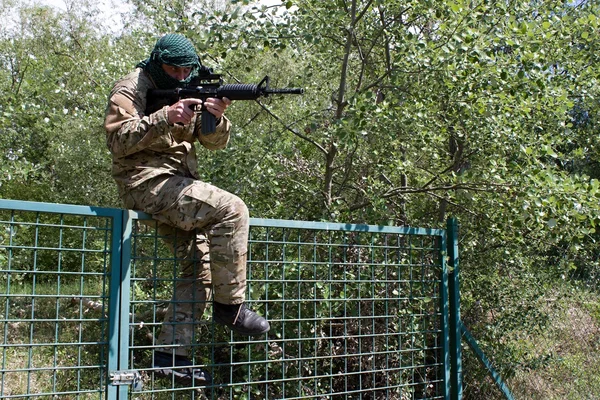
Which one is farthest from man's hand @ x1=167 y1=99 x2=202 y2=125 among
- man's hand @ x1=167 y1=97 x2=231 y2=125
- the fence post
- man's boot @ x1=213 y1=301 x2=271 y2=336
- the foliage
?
the fence post

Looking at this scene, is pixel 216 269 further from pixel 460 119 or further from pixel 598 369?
pixel 598 369

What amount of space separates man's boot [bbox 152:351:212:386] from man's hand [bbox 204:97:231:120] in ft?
4.23

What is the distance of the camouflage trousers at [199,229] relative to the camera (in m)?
3.36

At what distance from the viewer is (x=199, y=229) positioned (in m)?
3.52

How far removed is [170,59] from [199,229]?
36.0 inches

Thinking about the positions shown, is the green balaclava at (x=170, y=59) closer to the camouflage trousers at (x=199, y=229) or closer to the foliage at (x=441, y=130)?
the camouflage trousers at (x=199, y=229)

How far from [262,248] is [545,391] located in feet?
10.4

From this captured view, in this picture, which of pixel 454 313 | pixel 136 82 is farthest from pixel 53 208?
pixel 454 313

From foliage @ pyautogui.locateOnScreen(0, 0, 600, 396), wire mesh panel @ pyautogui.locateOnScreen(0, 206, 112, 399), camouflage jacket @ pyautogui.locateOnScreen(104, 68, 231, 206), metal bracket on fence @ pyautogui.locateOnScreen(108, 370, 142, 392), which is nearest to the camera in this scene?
metal bracket on fence @ pyautogui.locateOnScreen(108, 370, 142, 392)

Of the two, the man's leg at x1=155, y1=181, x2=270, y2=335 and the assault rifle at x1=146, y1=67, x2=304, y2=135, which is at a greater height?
the assault rifle at x1=146, y1=67, x2=304, y2=135

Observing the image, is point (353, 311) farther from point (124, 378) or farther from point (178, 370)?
point (124, 378)

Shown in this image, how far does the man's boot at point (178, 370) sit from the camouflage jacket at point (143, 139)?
2.88 ft

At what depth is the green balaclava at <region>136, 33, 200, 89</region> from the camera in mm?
3494

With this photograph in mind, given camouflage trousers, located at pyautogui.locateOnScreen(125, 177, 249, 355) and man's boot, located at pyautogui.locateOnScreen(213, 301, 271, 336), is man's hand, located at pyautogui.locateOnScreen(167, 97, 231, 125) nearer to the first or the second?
camouflage trousers, located at pyautogui.locateOnScreen(125, 177, 249, 355)
